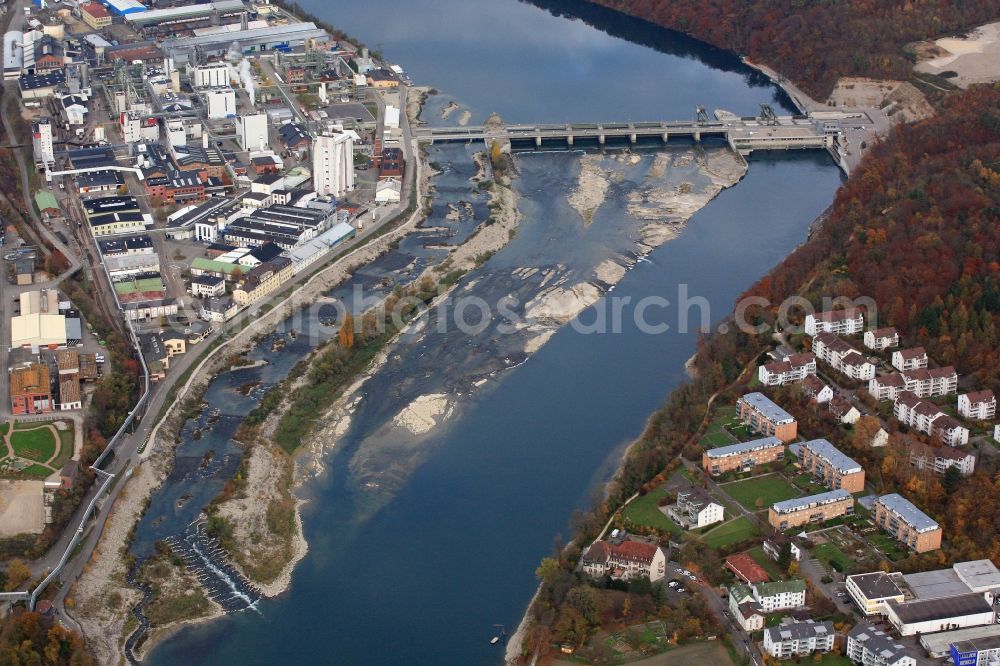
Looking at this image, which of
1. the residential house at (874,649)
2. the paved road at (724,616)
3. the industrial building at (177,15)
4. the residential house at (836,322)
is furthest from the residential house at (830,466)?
the industrial building at (177,15)

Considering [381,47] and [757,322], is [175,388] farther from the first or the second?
[381,47]

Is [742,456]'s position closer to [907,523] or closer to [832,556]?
[832,556]

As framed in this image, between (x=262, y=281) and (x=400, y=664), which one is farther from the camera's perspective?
(x=262, y=281)

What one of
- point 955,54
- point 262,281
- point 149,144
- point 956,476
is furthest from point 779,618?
point 955,54

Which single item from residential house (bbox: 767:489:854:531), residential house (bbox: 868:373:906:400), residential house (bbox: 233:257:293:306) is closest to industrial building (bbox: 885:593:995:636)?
residential house (bbox: 767:489:854:531)

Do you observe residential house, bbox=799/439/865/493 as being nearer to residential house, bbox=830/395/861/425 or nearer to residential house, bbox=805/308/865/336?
residential house, bbox=830/395/861/425

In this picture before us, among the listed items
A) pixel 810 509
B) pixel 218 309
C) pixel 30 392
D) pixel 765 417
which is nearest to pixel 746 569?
pixel 810 509
